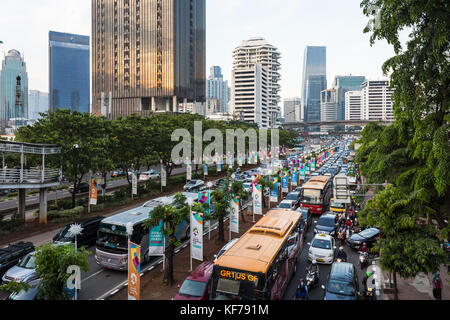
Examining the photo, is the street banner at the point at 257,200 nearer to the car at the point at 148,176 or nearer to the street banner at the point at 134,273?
the street banner at the point at 134,273

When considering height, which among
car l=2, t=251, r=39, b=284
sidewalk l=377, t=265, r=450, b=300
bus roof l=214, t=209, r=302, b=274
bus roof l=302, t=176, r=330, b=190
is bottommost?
sidewalk l=377, t=265, r=450, b=300

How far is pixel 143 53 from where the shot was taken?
94938 millimetres

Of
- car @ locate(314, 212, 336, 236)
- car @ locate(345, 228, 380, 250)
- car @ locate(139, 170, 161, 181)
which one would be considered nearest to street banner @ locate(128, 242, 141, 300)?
car @ locate(314, 212, 336, 236)

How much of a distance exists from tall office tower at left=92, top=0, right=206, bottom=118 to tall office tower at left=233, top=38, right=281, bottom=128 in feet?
289

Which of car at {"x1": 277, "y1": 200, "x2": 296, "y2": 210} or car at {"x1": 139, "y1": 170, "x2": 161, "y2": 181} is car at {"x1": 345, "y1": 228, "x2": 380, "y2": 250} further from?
car at {"x1": 139, "y1": 170, "x2": 161, "y2": 181}

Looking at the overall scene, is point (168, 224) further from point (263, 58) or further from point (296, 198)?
point (263, 58)

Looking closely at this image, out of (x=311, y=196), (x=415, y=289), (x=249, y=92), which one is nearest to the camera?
(x=415, y=289)

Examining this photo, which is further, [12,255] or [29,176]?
[29,176]

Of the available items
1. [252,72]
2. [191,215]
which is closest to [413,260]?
[191,215]

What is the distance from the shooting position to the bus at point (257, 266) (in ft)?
32.9

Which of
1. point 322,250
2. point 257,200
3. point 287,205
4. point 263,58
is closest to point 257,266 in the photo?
point 322,250

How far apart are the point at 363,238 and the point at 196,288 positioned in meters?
12.6

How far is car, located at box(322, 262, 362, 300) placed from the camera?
39.4 ft

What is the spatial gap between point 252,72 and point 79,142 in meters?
147
